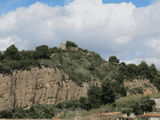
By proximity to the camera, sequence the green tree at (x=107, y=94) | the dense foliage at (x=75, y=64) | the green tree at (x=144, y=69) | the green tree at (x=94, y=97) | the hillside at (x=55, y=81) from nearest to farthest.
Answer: the hillside at (x=55, y=81), the dense foliage at (x=75, y=64), the green tree at (x=94, y=97), the green tree at (x=107, y=94), the green tree at (x=144, y=69)

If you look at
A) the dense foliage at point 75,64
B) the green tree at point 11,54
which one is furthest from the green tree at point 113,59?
the green tree at point 11,54

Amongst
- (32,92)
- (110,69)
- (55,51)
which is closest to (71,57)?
(55,51)

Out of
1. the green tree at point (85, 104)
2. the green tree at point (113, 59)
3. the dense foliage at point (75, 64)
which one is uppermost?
the green tree at point (113, 59)

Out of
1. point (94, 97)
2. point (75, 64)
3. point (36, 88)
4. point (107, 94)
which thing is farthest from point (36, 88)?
point (75, 64)

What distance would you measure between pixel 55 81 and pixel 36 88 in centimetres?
427

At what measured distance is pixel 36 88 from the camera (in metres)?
43.3

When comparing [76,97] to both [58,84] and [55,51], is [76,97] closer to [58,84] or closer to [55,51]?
[58,84]

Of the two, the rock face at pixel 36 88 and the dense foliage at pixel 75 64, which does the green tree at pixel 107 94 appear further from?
the dense foliage at pixel 75 64

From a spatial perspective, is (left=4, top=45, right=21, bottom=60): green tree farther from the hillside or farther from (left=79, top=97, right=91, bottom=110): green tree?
(left=79, top=97, right=91, bottom=110): green tree

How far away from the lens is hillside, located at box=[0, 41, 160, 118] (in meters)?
40.4

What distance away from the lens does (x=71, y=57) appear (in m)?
61.6

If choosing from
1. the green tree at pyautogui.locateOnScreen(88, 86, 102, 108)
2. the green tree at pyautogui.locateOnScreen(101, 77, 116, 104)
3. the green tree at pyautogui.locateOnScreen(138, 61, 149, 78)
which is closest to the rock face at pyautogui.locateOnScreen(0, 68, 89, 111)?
the green tree at pyautogui.locateOnScreen(88, 86, 102, 108)

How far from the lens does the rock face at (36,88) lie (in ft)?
127

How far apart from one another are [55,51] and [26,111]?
2300cm
